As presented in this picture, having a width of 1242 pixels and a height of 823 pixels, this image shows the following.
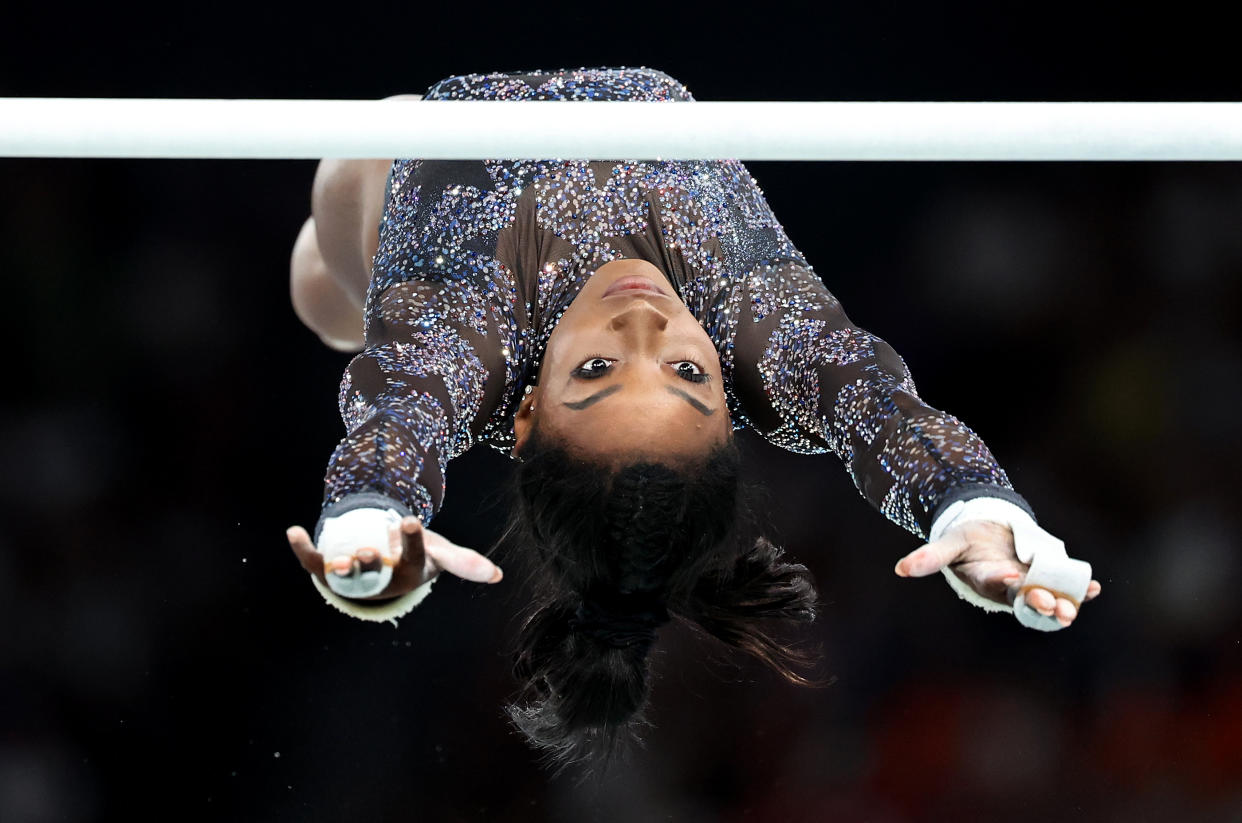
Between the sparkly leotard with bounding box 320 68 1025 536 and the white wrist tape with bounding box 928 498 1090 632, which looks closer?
the white wrist tape with bounding box 928 498 1090 632

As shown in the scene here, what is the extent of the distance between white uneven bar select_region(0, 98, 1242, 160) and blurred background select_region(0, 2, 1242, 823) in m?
1.27

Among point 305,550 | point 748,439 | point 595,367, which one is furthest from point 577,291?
point 748,439

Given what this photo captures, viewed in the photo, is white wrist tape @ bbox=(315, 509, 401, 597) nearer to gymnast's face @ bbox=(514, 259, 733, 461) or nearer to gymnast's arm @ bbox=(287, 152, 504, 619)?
gymnast's arm @ bbox=(287, 152, 504, 619)

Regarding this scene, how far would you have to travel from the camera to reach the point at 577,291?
139 cm

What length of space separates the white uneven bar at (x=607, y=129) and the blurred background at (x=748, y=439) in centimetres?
127

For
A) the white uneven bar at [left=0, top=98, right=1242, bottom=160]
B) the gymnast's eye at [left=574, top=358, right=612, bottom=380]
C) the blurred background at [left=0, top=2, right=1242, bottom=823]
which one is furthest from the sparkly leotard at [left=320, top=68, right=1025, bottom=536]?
the blurred background at [left=0, top=2, right=1242, bottom=823]

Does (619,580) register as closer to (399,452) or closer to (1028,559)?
(399,452)

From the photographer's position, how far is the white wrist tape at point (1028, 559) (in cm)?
94

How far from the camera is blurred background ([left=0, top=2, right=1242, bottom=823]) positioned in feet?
7.00

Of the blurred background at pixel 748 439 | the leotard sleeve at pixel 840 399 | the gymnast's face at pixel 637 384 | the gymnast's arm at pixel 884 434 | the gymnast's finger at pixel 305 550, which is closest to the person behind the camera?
the gymnast's finger at pixel 305 550

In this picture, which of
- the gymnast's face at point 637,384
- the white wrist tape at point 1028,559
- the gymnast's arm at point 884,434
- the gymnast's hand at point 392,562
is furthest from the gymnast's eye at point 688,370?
the gymnast's hand at point 392,562

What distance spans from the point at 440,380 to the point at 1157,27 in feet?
5.19

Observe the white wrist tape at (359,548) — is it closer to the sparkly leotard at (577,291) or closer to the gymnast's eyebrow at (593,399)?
the sparkly leotard at (577,291)

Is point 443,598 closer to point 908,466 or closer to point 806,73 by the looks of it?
point 806,73
